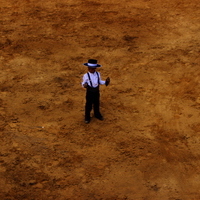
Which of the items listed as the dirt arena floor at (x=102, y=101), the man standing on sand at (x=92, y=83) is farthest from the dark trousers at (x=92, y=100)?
the dirt arena floor at (x=102, y=101)

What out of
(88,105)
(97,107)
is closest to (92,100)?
(88,105)

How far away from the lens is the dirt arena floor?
7.49 metres

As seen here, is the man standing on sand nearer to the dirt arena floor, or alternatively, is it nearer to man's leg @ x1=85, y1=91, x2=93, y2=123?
man's leg @ x1=85, y1=91, x2=93, y2=123

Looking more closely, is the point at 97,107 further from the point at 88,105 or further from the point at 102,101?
the point at 102,101

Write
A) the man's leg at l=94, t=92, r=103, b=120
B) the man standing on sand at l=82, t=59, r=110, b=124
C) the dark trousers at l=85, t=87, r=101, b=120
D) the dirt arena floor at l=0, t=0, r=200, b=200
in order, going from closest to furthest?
1. the dirt arena floor at l=0, t=0, r=200, b=200
2. the man standing on sand at l=82, t=59, r=110, b=124
3. the dark trousers at l=85, t=87, r=101, b=120
4. the man's leg at l=94, t=92, r=103, b=120

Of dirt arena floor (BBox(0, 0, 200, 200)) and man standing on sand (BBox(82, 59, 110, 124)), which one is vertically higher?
man standing on sand (BBox(82, 59, 110, 124))

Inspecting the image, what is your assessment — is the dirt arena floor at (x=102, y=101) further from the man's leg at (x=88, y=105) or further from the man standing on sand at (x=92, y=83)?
the man standing on sand at (x=92, y=83)

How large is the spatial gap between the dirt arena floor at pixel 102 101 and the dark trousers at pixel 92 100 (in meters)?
0.23

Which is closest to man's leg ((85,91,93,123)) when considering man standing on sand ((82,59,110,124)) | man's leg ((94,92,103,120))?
man standing on sand ((82,59,110,124))

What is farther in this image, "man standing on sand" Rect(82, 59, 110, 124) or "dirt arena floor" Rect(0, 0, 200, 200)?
"man standing on sand" Rect(82, 59, 110, 124)

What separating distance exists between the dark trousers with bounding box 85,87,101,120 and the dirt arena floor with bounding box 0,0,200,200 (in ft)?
0.77

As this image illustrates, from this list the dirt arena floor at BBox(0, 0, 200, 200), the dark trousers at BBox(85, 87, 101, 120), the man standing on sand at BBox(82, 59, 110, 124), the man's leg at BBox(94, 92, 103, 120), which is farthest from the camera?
the man's leg at BBox(94, 92, 103, 120)

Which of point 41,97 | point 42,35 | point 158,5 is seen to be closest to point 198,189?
point 41,97

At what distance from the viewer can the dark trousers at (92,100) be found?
332 inches
